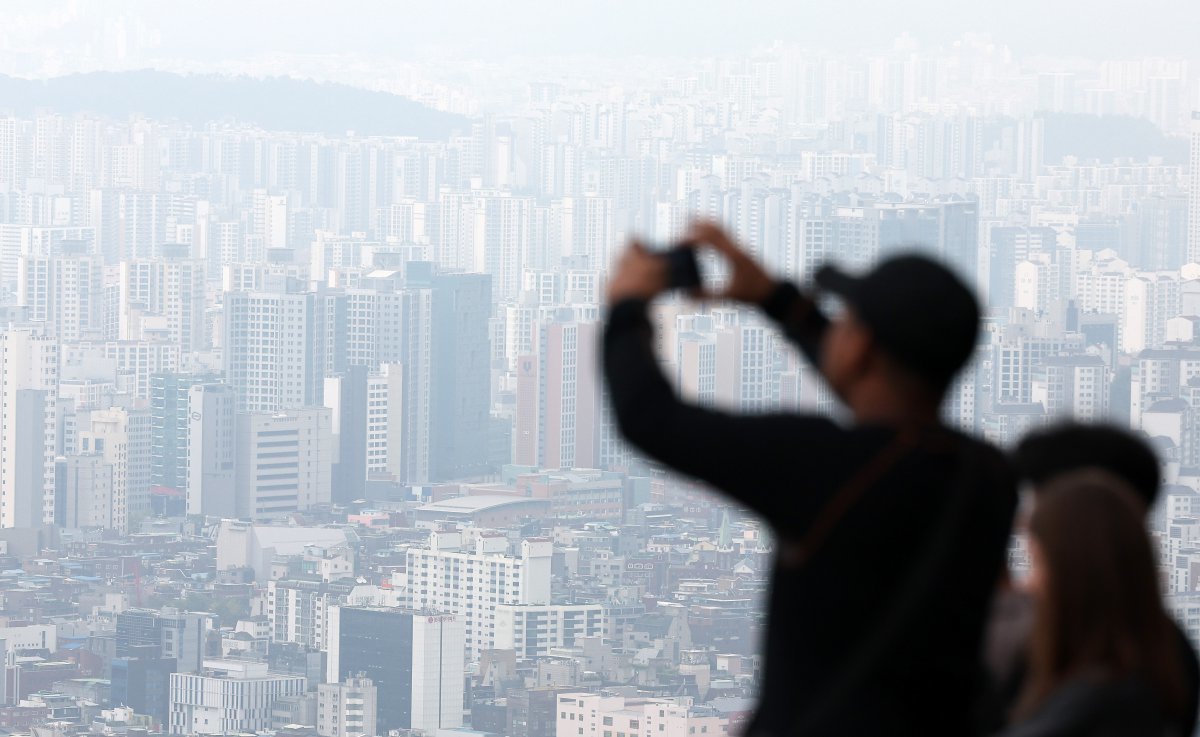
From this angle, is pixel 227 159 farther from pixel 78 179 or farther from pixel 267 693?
pixel 267 693

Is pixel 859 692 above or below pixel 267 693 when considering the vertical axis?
above

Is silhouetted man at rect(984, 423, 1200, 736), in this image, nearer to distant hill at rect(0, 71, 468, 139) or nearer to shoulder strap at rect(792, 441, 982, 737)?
shoulder strap at rect(792, 441, 982, 737)

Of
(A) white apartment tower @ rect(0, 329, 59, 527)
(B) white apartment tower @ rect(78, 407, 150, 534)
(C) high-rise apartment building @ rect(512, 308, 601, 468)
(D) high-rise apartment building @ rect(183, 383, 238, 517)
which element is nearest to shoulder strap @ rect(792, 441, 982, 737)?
(A) white apartment tower @ rect(0, 329, 59, 527)

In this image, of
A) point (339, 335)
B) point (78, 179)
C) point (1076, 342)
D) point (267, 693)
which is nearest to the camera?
point (267, 693)

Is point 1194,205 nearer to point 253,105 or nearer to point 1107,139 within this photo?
point 1107,139

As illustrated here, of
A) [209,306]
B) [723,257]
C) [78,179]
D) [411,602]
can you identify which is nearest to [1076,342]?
[411,602]
